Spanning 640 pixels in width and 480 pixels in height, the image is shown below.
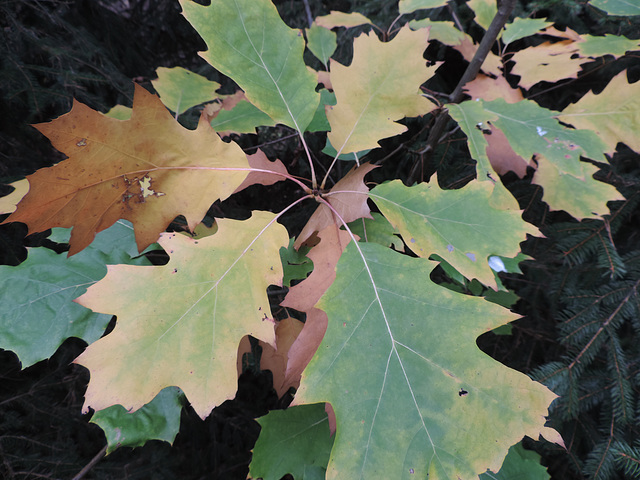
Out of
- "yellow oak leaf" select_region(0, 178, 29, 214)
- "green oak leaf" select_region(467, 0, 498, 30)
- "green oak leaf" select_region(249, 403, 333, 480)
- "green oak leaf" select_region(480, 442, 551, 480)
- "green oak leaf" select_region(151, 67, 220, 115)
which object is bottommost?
"green oak leaf" select_region(480, 442, 551, 480)

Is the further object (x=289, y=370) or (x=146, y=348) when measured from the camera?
(x=289, y=370)

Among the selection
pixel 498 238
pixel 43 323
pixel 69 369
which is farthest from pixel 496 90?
pixel 69 369

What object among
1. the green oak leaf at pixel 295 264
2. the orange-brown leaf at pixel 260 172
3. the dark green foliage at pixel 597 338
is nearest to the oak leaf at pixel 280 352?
the green oak leaf at pixel 295 264

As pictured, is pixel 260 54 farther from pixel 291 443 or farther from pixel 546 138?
pixel 291 443

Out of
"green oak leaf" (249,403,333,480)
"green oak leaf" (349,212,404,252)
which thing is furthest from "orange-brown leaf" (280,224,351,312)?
"green oak leaf" (249,403,333,480)

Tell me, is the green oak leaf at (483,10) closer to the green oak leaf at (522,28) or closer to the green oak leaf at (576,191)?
the green oak leaf at (522,28)

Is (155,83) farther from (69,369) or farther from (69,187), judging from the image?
(69,369)

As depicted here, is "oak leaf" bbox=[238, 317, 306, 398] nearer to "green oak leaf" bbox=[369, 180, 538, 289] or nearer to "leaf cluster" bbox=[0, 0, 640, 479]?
"leaf cluster" bbox=[0, 0, 640, 479]
